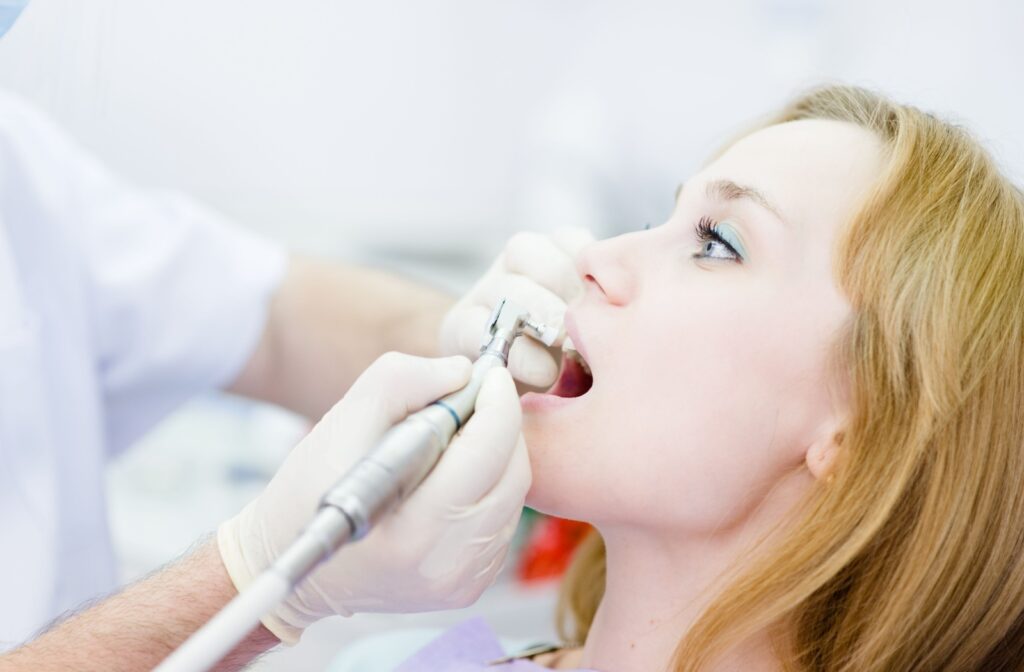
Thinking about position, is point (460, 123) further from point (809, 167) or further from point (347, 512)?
point (347, 512)

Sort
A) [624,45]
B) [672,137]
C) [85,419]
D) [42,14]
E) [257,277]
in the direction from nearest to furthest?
[42,14]
[85,419]
[257,277]
[672,137]
[624,45]

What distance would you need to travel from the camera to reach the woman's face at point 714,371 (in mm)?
930

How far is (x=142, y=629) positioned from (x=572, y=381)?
19.0 inches

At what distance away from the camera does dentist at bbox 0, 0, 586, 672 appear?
0.83m

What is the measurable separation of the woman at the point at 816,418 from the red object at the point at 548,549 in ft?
3.21

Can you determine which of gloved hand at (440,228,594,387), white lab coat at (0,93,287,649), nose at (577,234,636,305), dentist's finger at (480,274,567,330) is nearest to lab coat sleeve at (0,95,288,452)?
white lab coat at (0,93,287,649)

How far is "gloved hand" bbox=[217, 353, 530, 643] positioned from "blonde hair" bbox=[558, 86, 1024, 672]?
23 cm

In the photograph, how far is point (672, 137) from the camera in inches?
82.7

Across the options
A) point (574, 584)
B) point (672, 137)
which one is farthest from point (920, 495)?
point (672, 137)

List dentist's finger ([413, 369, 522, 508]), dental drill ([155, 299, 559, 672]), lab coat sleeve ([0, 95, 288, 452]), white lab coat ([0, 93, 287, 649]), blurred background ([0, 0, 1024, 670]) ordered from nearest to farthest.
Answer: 1. dental drill ([155, 299, 559, 672])
2. dentist's finger ([413, 369, 522, 508])
3. white lab coat ([0, 93, 287, 649])
4. lab coat sleeve ([0, 95, 288, 452])
5. blurred background ([0, 0, 1024, 670])

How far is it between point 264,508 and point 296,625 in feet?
0.35

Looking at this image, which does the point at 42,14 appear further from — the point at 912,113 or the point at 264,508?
the point at 912,113

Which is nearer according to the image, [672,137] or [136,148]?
[136,148]

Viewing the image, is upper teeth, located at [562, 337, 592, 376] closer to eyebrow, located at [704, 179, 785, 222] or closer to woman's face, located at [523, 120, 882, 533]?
woman's face, located at [523, 120, 882, 533]
